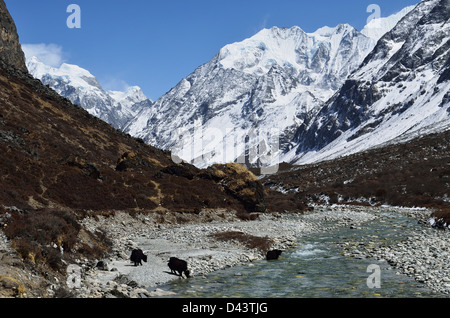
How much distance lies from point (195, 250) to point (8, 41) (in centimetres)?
8775

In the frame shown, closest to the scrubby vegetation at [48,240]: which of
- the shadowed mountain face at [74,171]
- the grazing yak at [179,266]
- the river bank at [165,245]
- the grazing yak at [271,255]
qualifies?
the river bank at [165,245]

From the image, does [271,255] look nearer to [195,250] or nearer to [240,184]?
[195,250]

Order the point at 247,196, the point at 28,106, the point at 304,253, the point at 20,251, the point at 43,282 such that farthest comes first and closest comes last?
the point at 28,106 < the point at 247,196 < the point at 304,253 < the point at 20,251 < the point at 43,282

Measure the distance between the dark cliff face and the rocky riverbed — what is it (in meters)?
67.3

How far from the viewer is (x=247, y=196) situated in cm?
5225

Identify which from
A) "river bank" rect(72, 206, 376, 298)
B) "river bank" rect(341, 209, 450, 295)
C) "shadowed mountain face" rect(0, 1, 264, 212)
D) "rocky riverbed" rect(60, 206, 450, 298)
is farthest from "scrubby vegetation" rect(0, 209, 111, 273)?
"river bank" rect(341, 209, 450, 295)

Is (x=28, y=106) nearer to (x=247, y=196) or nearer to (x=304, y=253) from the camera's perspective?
(x=247, y=196)

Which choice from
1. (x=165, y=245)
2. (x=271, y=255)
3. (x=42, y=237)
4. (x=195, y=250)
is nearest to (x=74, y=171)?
(x=165, y=245)

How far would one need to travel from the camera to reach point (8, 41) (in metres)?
87.8

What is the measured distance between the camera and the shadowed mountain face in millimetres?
34631

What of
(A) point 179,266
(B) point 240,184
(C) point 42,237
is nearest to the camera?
(C) point 42,237
